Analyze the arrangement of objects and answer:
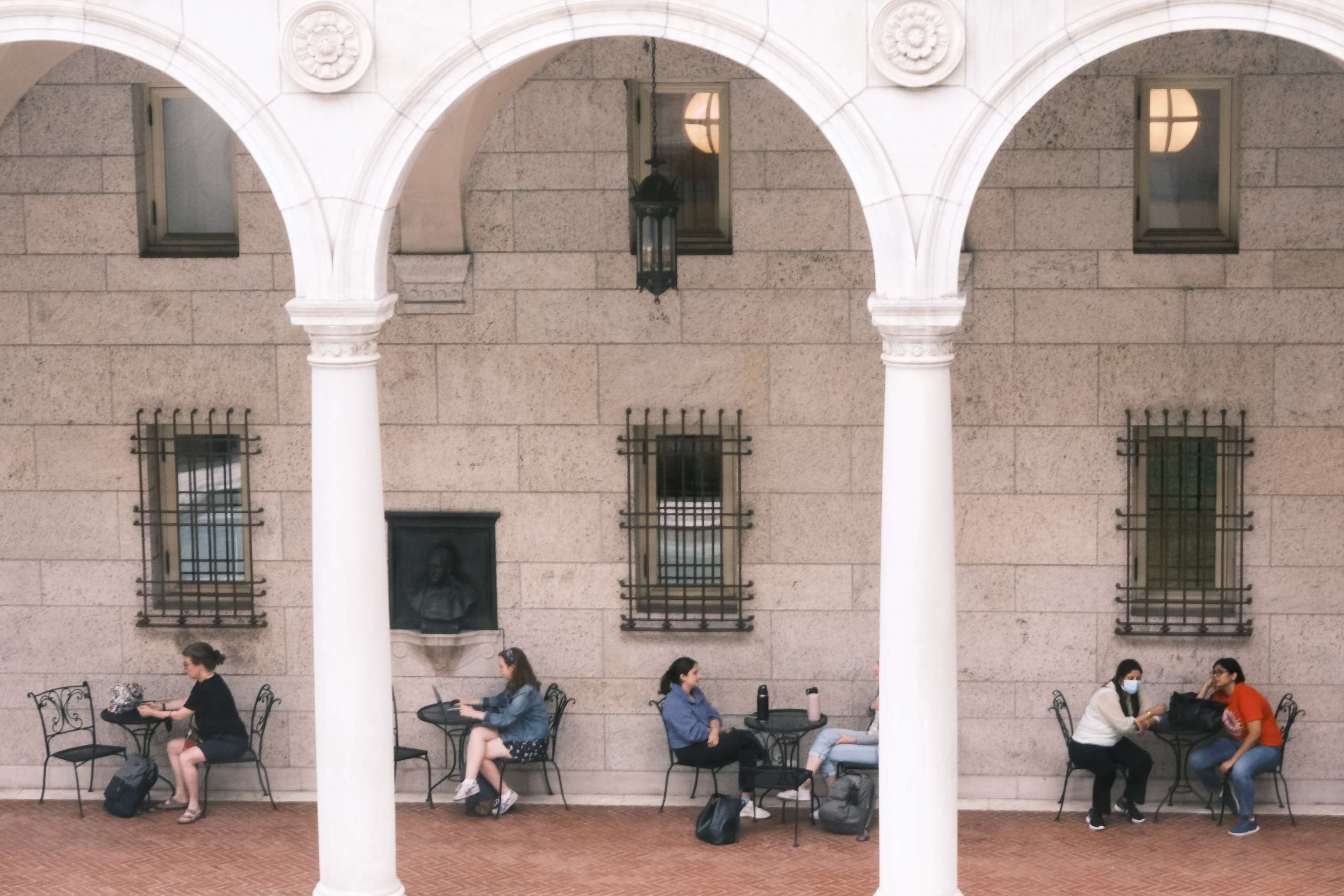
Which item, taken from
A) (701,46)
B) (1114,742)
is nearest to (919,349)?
(701,46)

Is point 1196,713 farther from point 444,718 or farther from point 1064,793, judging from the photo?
point 444,718

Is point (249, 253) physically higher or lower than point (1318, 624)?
higher

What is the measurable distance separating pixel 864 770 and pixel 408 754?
3718 millimetres

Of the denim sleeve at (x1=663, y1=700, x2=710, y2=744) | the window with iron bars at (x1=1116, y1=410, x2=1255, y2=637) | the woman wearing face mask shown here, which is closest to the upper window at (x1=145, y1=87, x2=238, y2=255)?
the denim sleeve at (x1=663, y1=700, x2=710, y2=744)

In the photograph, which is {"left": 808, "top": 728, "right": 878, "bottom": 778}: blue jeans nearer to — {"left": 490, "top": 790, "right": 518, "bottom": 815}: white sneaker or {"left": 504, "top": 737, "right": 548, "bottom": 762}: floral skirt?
{"left": 504, "top": 737, "right": 548, "bottom": 762}: floral skirt

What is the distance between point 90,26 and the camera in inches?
555

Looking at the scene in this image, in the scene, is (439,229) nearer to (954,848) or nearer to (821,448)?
(821,448)

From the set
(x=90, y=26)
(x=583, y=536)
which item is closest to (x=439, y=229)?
(x=583, y=536)

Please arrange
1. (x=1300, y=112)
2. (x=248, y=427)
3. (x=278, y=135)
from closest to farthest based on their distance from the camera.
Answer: (x=278, y=135), (x=1300, y=112), (x=248, y=427)

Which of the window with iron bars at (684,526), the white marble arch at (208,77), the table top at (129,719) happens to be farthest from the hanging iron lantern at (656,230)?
the table top at (129,719)

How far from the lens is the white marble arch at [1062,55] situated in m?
13.4

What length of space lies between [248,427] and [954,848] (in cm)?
708

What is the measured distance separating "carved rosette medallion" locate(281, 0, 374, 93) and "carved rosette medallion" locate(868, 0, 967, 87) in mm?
3213

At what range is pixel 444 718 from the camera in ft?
58.3
